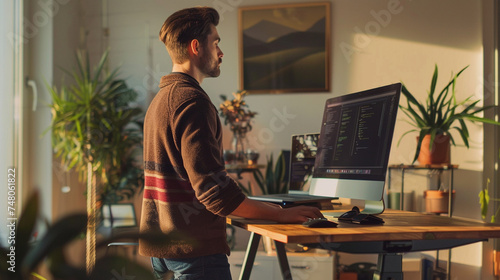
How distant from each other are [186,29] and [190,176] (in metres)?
0.50

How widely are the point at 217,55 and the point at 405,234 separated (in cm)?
82

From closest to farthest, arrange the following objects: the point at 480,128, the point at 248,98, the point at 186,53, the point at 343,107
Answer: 1. the point at 186,53
2. the point at 343,107
3. the point at 480,128
4. the point at 248,98

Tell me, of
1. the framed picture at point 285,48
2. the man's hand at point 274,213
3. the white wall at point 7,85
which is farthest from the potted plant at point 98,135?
the man's hand at point 274,213

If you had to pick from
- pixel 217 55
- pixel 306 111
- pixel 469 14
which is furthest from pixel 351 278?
pixel 217 55

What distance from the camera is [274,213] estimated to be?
1.60m

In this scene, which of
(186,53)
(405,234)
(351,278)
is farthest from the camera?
(351,278)

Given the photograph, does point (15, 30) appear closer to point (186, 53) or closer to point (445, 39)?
point (186, 53)

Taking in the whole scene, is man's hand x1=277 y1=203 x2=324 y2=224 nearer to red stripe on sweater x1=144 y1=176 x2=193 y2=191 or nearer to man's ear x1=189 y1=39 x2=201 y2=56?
red stripe on sweater x1=144 y1=176 x2=193 y2=191

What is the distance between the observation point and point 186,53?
1721 millimetres

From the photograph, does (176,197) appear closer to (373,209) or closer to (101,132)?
(373,209)

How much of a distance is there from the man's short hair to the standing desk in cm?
59

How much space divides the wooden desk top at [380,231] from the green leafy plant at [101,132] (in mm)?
2910

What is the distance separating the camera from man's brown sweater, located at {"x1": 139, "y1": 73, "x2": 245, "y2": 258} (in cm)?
A: 150

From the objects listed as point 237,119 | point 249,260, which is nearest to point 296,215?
point 249,260
